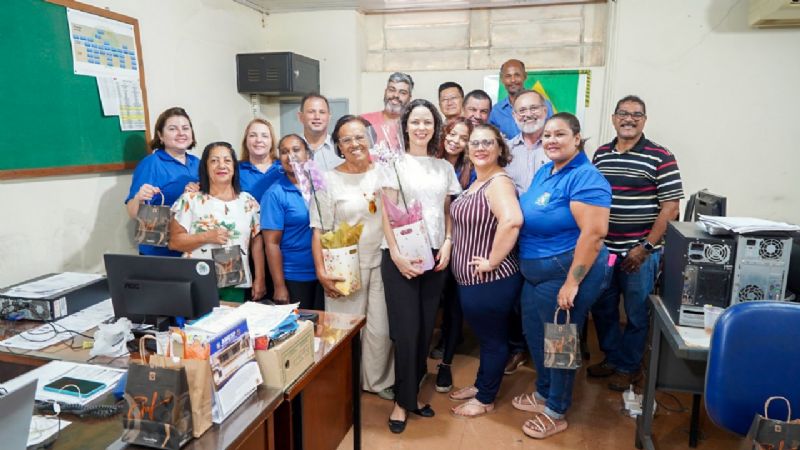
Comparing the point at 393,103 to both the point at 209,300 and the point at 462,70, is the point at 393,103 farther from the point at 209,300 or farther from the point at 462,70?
the point at 209,300

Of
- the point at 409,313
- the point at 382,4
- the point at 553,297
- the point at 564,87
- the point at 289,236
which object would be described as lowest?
the point at 409,313

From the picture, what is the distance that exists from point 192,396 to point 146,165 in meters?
1.96

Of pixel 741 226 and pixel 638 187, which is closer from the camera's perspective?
pixel 741 226

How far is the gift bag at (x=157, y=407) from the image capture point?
1.15 meters

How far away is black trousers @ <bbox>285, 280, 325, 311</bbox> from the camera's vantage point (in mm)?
2594

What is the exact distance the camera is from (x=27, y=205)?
2.48 meters

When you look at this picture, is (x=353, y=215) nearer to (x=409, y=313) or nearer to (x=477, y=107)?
(x=409, y=313)

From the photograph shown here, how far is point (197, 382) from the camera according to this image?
3.87 feet

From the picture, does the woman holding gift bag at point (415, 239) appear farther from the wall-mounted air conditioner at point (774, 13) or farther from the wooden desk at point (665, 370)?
the wall-mounted air conditioner at point (774, 13)

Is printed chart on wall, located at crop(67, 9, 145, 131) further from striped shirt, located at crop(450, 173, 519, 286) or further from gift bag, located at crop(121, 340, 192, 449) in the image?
gift bag, located at crop(121, 340, 192, 449)

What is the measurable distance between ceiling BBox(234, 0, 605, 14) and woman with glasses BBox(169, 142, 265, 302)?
247 centimetres

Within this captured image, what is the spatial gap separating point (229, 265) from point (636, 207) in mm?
2223

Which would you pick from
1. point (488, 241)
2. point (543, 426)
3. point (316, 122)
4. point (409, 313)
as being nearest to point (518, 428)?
point (543, 426)

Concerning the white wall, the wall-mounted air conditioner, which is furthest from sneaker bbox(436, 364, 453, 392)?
the wall-mounted air conditioner
